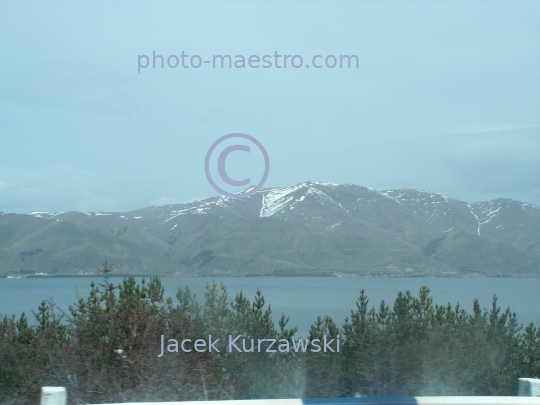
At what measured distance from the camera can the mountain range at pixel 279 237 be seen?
19.4 ft

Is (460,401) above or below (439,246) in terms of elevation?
below

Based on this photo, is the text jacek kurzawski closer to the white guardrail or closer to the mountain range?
the mountain range

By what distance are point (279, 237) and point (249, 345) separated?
64.5 inches

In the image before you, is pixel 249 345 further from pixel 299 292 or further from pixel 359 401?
pixel 359 401

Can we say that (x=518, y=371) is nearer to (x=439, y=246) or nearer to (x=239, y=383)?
(x=239, y=383)

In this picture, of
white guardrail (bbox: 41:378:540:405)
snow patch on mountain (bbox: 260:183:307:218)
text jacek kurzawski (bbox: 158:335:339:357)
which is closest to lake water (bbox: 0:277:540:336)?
text jacek kurzawski (bbox: 158:335:339:357)

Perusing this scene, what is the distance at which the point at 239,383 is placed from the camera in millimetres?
5121

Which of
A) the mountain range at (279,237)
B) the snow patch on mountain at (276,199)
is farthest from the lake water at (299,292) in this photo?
the snow patch on mountain at (276,199)

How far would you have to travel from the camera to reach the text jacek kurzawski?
518 centimetres

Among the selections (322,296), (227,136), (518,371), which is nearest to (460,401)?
(518,371)

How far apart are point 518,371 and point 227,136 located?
4.04 m

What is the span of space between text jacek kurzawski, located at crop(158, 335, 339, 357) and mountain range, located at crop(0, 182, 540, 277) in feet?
2.52

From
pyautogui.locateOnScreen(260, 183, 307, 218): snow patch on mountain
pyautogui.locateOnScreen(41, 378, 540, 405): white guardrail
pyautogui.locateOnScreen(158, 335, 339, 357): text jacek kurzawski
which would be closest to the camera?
pyautogui.locateOnScreen(41, 378, 540, 405): white guardrail

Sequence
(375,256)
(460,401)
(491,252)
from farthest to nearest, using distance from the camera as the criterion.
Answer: (491,252) → (375,256) → (460,401)
